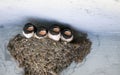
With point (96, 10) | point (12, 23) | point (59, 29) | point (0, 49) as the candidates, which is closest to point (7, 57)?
point (0, 49)

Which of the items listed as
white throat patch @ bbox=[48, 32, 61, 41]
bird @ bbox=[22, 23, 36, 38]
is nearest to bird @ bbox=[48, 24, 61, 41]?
white throat patch @ bbox=[48, 32, 61, 41]

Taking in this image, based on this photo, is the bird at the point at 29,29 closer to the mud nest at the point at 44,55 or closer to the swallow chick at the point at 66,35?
the mud nest at the point at 44,55

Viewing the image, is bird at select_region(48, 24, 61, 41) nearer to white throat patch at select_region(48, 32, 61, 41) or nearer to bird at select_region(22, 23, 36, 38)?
white throat patch at select_region(48, 32, 61, 41)

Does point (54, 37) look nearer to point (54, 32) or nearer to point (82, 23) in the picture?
point (54, 32)

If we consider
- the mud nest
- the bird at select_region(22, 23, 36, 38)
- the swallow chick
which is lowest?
the mud nest

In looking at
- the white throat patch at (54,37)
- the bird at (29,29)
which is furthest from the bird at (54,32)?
the bird at (29,29)

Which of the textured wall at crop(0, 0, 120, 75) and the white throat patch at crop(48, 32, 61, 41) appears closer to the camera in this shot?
the textured wall at crop(0, 0, 120, 75)

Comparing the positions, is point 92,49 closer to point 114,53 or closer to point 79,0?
point 114,53
